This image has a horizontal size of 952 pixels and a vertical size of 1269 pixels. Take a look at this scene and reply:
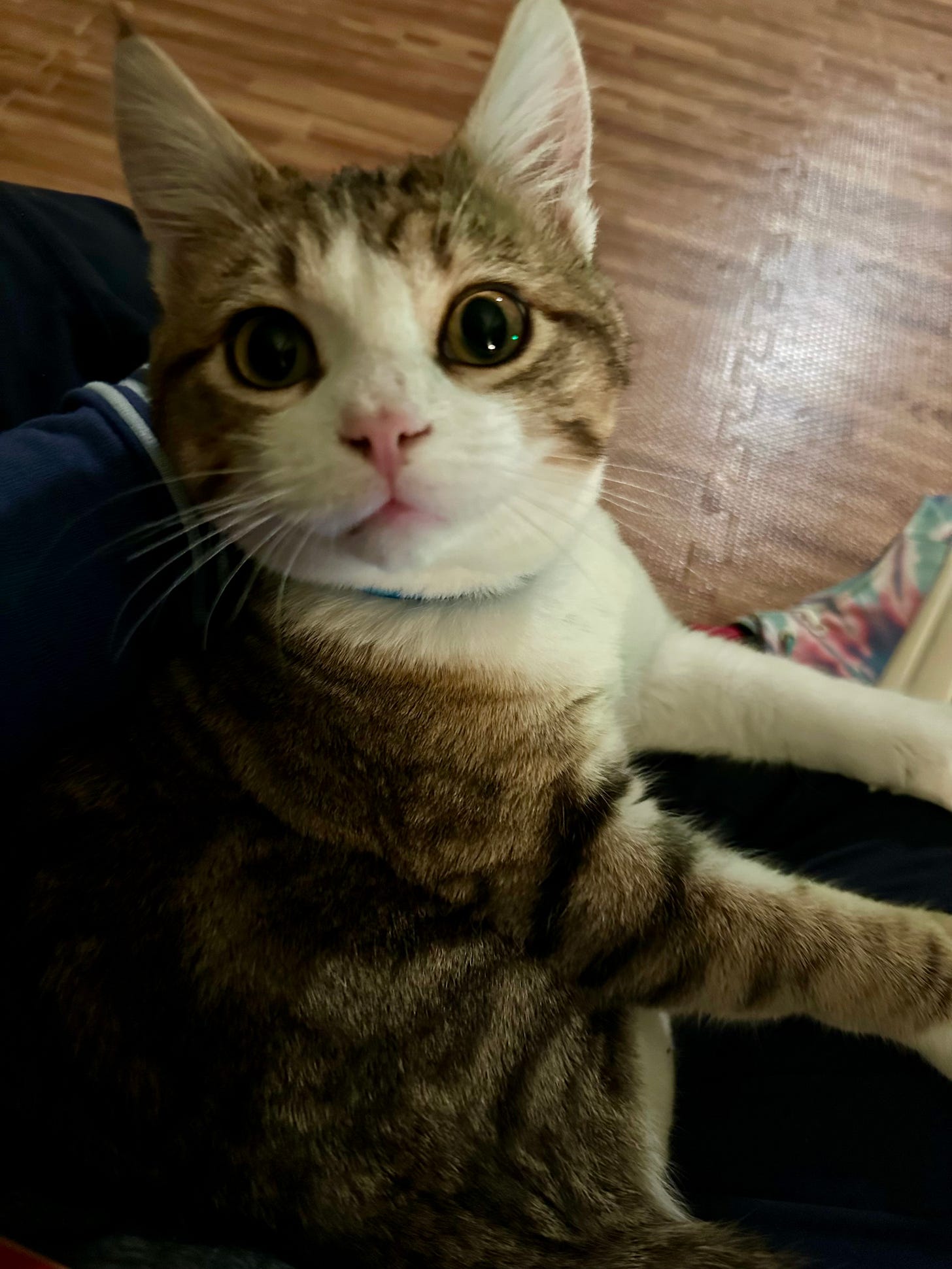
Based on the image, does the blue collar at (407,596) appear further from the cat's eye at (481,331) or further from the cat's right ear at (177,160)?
the cat's right ear at (177,160)

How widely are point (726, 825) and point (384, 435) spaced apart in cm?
98

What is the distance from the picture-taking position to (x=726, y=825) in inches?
60.3

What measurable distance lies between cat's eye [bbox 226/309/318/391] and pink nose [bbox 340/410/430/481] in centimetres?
16

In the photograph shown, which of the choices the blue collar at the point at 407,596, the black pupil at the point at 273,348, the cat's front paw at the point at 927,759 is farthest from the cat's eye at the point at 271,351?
the cat's front paw at the point at 927,759

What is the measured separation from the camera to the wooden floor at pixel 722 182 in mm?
2422

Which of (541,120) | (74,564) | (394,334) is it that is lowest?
(74,564)

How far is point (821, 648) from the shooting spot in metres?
1.90

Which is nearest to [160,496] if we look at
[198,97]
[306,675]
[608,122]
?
[306,675]

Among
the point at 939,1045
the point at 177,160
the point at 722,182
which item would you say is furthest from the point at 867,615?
the point at 722,182

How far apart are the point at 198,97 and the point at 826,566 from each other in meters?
1.84

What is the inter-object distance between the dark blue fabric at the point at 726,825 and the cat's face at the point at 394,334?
22 cm

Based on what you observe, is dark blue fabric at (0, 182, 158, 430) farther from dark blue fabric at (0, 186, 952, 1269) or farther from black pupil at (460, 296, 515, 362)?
black pupil at (460, 296, 515, 362)

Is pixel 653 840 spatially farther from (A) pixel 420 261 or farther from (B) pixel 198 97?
(B) pixel 198 97

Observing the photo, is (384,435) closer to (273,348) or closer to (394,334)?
(394,334)
